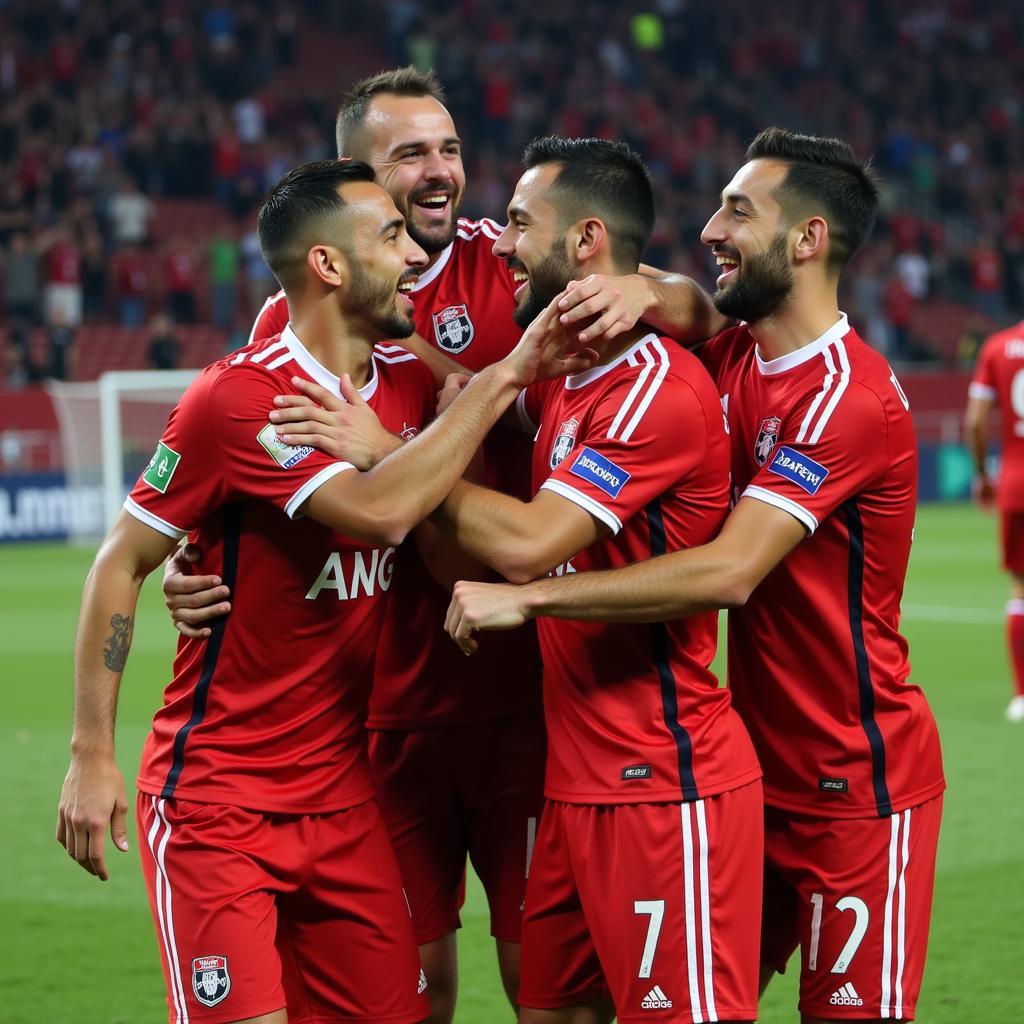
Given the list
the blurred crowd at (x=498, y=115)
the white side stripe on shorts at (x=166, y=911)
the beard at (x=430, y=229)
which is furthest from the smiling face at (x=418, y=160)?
the blurred crowd at (x=498, y=115)

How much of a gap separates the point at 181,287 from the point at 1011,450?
1689 centimetres

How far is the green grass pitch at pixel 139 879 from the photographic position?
5.79m

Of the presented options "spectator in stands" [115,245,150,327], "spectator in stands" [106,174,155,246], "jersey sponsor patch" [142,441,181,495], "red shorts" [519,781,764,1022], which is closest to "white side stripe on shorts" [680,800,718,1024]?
"red shorts" [519,781,764,1022]

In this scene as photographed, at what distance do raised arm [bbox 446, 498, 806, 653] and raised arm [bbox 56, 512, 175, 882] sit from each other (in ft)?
2.40

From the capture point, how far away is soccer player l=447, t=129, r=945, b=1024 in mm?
4047

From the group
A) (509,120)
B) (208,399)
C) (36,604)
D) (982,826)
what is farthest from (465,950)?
(509,120)

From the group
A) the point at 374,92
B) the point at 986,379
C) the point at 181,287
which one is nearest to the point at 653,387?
the point at 374,92

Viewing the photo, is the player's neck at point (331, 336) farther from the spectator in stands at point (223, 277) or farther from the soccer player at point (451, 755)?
the spectator in stands at point (223, 277)

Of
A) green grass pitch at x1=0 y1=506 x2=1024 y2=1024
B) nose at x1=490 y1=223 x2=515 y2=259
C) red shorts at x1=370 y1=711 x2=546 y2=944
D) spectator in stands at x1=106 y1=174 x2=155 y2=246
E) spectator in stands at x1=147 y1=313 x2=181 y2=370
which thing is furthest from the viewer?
spectator in stands at x1=106 y1=174 x2=155 y2=246

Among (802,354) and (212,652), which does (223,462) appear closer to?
(212,652)

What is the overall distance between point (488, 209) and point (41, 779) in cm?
1921

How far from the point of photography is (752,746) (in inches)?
157

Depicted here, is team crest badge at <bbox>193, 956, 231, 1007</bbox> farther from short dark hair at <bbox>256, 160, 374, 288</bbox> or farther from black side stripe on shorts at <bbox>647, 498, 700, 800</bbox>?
short dark hair at <bbox>256, 160, 374, 288</bbox>

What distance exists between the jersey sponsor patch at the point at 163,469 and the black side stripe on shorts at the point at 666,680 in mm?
1063
